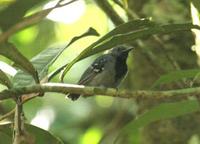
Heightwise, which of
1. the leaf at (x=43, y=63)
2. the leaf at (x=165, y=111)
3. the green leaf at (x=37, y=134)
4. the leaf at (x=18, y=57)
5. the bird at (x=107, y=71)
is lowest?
the bird at (x=107, y=71)

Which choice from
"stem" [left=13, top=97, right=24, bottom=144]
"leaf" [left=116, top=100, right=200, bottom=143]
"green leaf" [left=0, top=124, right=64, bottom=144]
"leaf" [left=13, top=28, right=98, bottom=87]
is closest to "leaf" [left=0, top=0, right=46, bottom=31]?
"stem" [left=13, top=97, right=24, bottom=144]

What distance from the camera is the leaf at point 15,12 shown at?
1.09 meters

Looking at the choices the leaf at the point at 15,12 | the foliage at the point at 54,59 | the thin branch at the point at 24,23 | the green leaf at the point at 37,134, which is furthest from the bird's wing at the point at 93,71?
the leaf at the point at 15,12

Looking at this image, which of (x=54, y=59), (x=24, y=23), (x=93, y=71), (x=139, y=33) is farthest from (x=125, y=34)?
(x=93, y=71)

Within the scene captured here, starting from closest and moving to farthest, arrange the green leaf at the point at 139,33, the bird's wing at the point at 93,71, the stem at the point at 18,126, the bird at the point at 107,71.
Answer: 1. the stem at the point at 18,126
2. the green leaf at the point at 139,33
3. the bird at the point at 107,71
4. the bird's wing at the point at 93,71

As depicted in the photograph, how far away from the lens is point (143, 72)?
361 centimetres

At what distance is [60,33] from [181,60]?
164 cm

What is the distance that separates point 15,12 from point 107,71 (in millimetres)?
2102

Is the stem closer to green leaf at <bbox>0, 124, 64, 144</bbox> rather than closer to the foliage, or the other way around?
the foliage

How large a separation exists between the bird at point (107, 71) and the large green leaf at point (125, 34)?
1142 mm

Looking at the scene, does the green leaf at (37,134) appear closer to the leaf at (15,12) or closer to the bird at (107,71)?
the leaf at (15,12)

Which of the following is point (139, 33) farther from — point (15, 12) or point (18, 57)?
point (15, 12)

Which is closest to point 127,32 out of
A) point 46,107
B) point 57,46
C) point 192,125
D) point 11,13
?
point 57,46

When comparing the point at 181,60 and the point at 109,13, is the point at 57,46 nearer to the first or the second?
the point at 109,13
